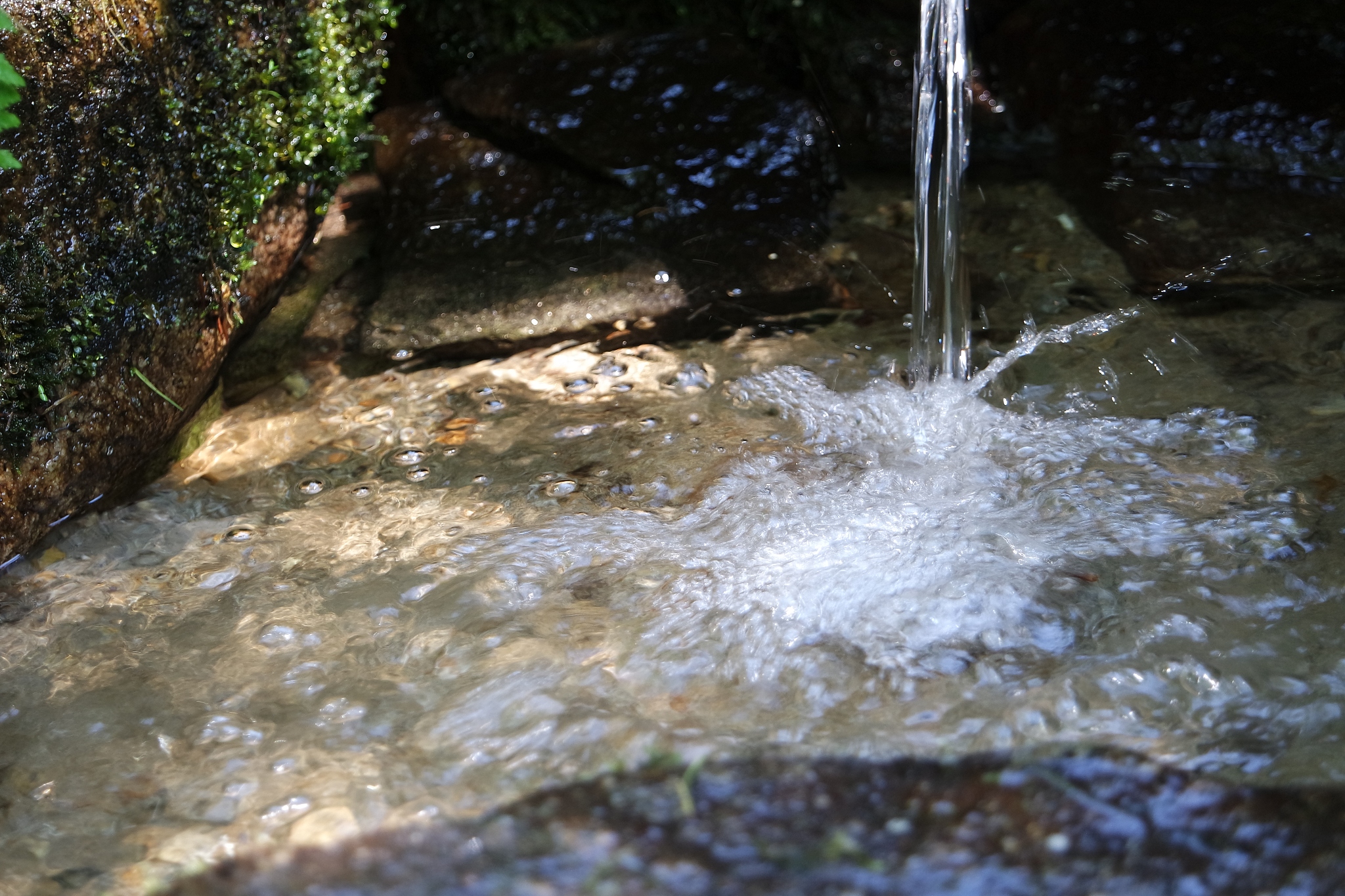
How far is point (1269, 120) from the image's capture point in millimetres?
3943

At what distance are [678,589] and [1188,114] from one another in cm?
317

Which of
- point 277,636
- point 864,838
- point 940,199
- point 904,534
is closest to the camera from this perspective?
point 864,838

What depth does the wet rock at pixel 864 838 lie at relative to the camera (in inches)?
59.0

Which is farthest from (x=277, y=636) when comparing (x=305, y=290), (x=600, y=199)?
(x=600, y=199)

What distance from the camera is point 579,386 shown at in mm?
3025

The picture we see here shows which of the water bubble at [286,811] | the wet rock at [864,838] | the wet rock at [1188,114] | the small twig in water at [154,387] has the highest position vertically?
the wet rock at [1188,114]

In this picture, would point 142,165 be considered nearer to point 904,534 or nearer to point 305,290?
point 305,290

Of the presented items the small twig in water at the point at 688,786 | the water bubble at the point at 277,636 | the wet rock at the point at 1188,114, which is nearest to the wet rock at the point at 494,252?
the water bubble at the point at 277,636

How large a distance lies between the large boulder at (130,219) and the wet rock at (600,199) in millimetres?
561

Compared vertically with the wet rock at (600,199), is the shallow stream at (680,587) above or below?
below

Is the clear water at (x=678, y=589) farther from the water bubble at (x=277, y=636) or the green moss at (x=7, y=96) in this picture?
the green moss at (x=7, y=96)

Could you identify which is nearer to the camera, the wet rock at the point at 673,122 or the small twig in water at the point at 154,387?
the small twig in water at the point at 154,387

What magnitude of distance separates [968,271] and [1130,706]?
1.94m

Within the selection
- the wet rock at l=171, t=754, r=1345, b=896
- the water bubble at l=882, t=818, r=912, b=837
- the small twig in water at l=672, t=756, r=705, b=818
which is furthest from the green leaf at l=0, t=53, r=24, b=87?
the water bubble at l=882, t=818, r=912, b=837
